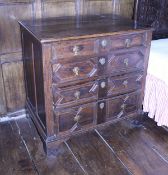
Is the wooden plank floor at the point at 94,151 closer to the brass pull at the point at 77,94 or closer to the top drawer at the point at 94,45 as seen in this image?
the brass pull at the point at 77,94

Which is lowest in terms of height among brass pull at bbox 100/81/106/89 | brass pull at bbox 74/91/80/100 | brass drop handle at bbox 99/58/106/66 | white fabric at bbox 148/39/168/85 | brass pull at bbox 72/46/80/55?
brass pull at bbox 74/91/80/100

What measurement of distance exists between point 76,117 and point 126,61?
56 cm

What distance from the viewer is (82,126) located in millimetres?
1968

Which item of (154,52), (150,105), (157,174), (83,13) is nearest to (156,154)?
(157,174)

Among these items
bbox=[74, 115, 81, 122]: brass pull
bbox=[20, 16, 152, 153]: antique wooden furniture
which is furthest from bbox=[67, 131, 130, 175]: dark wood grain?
bbox=[74, 115, 81, 122]: brass pull

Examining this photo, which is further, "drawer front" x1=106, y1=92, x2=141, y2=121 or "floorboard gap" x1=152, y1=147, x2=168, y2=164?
"drawer front" x1=106, y1=92, x2=141, y2=121

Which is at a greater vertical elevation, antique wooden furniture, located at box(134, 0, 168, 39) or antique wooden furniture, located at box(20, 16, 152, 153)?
antique wooden furniture, located at box(134, 0, 168, 39)

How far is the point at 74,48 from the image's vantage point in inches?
65.9

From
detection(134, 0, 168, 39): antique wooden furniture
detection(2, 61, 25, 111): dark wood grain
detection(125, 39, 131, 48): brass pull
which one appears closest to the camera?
detection(125, 39, 131, 48): brass pull

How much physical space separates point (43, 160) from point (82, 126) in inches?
15.0

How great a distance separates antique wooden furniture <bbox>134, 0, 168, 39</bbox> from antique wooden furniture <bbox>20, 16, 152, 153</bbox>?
0.40 m

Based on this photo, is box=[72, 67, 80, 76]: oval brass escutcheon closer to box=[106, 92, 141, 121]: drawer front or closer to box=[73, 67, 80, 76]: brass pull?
box=[73, 67, 80, 76]: brass pull

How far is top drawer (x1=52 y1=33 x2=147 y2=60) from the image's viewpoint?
1635 millimetres

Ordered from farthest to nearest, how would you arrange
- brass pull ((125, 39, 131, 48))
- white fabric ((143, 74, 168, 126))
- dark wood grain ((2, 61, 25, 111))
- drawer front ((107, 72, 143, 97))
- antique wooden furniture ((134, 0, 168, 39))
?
antique wooden furniture ((134, 0, 168, 39)), dark wood grain ((2, 61, 25, 111)), white fabric ((143, 74, 168, 126)), drawer front ((107, 72, 143, 97)), brass pull ((125, 39, 131, 48))
